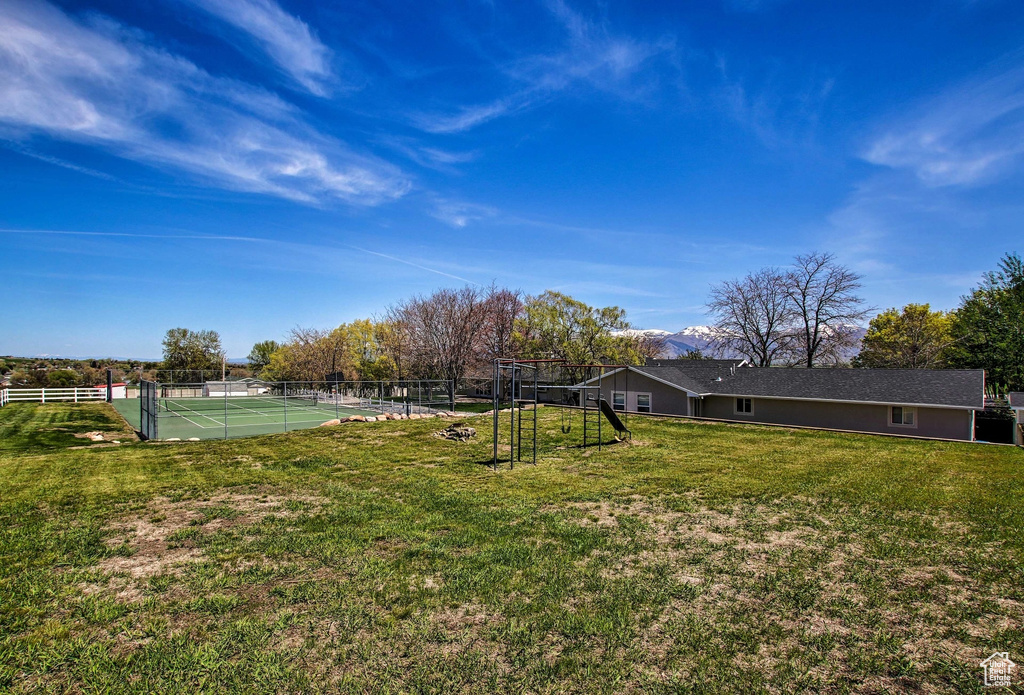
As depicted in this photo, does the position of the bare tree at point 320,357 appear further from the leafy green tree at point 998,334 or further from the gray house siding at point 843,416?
the leafy green tree at point 998,334

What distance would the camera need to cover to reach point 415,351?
3859 centimetres

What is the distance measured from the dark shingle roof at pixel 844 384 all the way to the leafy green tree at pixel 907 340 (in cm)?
1782

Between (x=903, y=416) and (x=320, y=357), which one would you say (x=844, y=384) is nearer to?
(x=903, y=416)

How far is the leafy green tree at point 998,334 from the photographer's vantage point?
31156mm

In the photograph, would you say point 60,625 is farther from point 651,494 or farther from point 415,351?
point 415,351

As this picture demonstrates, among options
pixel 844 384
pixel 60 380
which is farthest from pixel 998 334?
pixel 60 380

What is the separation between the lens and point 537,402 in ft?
73.5

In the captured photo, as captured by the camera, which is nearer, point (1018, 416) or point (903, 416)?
point (903, 416)

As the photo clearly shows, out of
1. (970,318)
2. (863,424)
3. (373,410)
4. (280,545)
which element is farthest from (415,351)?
(970,318)

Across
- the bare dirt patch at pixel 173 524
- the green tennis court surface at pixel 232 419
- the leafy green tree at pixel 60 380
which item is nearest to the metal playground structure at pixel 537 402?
the bare dirt patch at pixel 173 524

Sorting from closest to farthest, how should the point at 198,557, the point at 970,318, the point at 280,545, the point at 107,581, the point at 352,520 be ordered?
1. the point at 107,581
2. the point at 198,557
3. the point at 280,545
4. the point at 352,520
5. the point at 970,318

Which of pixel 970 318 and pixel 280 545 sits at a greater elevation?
pixel 970 318

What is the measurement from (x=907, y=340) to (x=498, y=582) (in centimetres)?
4688

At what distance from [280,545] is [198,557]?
906mm
